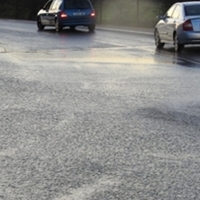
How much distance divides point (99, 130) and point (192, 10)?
1370 cm

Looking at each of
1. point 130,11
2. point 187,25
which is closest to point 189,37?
point 187,25

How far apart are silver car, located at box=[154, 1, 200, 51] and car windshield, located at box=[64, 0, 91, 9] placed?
37.9ft

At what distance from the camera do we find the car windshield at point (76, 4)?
114 ft

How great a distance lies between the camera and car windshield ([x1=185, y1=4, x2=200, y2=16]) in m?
21.9

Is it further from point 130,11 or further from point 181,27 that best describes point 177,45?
point 130,11

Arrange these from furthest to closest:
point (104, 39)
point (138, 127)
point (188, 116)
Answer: point (104, 39) → point (188, 116) → point (138, 127)

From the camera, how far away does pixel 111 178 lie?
6.59 m

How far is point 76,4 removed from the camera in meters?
35.0

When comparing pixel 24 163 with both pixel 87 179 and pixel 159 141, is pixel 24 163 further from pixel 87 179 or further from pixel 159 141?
pixel 159 141

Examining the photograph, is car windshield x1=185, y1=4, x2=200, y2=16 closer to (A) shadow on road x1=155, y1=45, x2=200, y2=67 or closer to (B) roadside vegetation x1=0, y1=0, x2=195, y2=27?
(A) shadow on road x1=155, y1=45, x2=200, y2=67

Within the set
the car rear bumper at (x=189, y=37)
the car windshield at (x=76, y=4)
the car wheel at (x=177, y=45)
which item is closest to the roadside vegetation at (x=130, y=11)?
the car windshield at (x=76, y=4)

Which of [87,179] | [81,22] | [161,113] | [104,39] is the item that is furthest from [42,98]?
[81,22]

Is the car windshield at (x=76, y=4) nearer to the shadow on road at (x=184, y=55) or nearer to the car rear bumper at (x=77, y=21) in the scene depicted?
Answer: the car rear bumper at (x=77, y=21)

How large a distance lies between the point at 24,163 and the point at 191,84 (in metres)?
6.71
